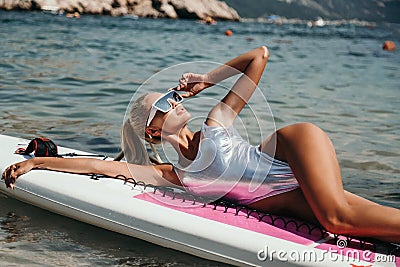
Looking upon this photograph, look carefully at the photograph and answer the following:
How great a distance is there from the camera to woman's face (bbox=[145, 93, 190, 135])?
3.94m

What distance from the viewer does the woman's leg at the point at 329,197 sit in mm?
3508

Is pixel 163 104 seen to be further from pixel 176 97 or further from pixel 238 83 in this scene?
pixel 238 83

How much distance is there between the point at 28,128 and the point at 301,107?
14.3 feet

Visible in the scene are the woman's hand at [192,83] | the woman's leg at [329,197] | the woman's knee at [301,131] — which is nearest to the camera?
the woman's leg at [329,197]

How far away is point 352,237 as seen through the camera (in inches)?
145

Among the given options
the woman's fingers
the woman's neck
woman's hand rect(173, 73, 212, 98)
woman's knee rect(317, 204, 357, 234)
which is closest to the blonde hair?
the woman's neck

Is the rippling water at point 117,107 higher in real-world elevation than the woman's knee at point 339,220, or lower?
lower

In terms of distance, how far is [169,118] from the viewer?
396cm

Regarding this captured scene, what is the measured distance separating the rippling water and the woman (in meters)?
0.45

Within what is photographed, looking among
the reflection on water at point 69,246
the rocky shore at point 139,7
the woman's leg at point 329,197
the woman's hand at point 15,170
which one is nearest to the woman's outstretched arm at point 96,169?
the woman's hand at point 15,170

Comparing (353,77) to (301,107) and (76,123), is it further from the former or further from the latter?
(76,123)

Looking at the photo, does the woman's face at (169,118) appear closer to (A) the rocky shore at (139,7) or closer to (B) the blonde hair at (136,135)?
(B) the blonde hair at (136,135)

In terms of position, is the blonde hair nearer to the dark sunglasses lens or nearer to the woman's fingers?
the dark sunglasses lens

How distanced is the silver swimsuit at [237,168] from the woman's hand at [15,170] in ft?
4.09
